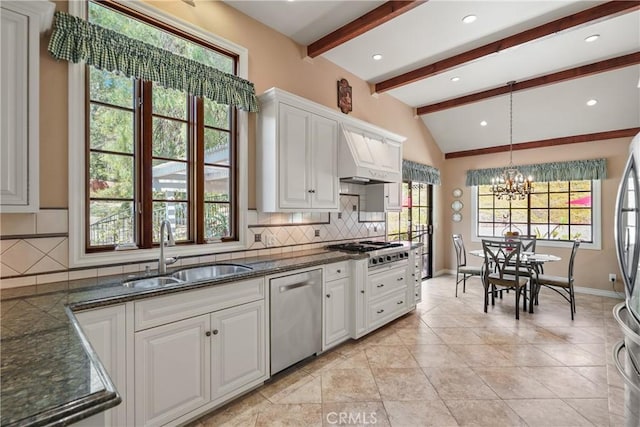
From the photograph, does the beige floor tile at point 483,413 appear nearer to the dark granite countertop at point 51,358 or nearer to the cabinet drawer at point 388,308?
the cabinet drawer at point 388,308

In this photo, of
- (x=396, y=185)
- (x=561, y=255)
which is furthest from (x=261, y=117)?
(x=561, y=255)

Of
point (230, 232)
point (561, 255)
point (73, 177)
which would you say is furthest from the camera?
point (561, 255)

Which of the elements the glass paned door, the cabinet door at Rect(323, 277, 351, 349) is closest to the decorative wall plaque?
the glass paned door

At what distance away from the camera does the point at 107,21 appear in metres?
2.19

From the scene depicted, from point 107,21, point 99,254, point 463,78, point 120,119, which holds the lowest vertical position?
point 99,254

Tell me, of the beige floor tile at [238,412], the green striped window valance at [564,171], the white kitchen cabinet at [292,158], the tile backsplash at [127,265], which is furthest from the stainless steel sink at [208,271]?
the green striped window valance at [564,171]

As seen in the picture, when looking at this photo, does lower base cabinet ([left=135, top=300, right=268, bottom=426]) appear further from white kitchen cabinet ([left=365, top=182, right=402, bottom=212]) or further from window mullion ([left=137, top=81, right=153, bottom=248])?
white kitchen cabinet ([left=365, top=182, right=402, bottom=212])

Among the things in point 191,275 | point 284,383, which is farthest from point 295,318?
point 191,275

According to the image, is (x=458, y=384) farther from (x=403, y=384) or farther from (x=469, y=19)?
(x=469, y=19)

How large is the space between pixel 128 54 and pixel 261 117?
1171 mm

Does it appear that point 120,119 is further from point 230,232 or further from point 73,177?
point 230,232

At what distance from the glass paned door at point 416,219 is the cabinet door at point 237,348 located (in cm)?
332

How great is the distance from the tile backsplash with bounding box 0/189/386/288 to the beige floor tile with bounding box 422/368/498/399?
5.88 feet

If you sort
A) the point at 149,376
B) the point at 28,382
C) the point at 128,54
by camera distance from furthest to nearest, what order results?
1. the point at 128,54
2. the point at 149,376
3. the point at 28,382
